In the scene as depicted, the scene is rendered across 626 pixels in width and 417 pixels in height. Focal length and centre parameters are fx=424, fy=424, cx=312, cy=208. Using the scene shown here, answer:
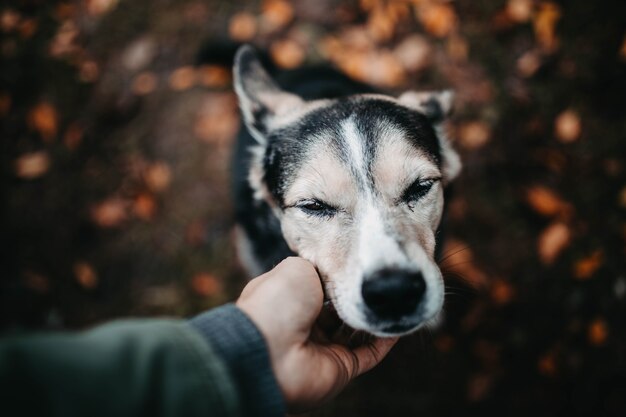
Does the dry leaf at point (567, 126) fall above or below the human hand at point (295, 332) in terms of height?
below

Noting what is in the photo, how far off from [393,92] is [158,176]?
2.61m

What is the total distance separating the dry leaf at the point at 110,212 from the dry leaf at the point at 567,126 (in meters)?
4.35

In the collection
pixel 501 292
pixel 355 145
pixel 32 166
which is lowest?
pixel 501 292

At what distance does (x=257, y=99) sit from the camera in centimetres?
291

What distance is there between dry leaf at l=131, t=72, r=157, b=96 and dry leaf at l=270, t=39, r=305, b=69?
1350 millimetres

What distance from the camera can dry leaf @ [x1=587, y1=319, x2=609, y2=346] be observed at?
3490 millimetres

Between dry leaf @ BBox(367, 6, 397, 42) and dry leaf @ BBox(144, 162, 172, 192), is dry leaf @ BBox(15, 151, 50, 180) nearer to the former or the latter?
dry leaf @ BBox(144, 162, 172, 192)

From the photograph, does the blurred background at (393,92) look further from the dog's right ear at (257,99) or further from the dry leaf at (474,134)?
the dog's right ear at (257,99)

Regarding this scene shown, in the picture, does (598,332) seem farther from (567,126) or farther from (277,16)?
(277,16)

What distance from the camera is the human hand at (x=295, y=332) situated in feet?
5.59

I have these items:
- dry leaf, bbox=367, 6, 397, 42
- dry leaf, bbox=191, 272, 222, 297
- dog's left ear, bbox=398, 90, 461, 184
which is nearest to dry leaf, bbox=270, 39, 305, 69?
dry leaf, bbox=367, 6, 397, 42

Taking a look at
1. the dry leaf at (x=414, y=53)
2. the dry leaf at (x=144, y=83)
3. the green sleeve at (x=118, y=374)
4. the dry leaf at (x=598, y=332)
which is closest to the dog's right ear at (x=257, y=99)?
the green sleeve at (x=118, y=374)

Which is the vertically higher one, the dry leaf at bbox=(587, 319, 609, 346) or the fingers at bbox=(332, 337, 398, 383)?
the fingers at bbox=(332, 337, 398, 383)

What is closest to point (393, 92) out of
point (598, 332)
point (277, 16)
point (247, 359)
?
point (277, 16)
